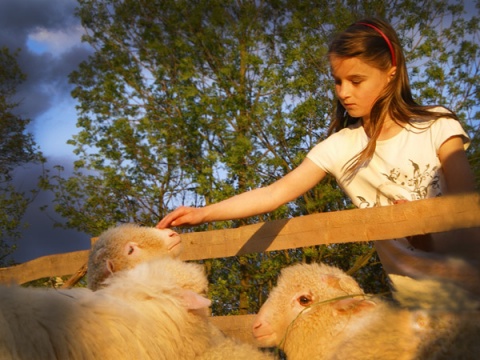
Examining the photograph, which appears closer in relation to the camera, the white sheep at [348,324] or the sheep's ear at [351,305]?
the white sheep at [348,324]

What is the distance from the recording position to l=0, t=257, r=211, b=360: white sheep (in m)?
1.69

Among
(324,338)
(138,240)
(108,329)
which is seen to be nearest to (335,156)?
(138,240)

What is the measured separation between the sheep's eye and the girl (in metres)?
0.61

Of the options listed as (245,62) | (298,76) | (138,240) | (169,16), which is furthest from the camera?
(169,16)

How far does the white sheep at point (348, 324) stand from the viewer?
144cm

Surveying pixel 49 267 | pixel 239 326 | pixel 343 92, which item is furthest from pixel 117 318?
pixel 49 267

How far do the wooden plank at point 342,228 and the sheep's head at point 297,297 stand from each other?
0.45 metres

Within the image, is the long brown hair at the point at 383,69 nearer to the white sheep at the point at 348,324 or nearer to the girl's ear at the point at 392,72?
the girl's ear at the point at 392,72

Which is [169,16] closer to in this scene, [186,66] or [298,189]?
[186,66]

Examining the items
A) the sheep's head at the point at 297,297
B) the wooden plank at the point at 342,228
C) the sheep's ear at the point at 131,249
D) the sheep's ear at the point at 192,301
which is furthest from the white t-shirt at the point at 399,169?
the sheep's ear at the point at 131,249

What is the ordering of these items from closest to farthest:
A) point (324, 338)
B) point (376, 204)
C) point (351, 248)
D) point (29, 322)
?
point (29, 322) → point (324, 338) → point (376, 204) → point (351, 248)

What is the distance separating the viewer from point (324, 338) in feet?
6.93

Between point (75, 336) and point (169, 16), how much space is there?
32.2 ft

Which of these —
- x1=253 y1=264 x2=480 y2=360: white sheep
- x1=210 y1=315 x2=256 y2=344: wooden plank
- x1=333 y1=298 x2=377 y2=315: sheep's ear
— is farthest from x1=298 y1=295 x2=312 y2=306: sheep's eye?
x1=210 y1=315 x2=256 y2=344: wooden plank
